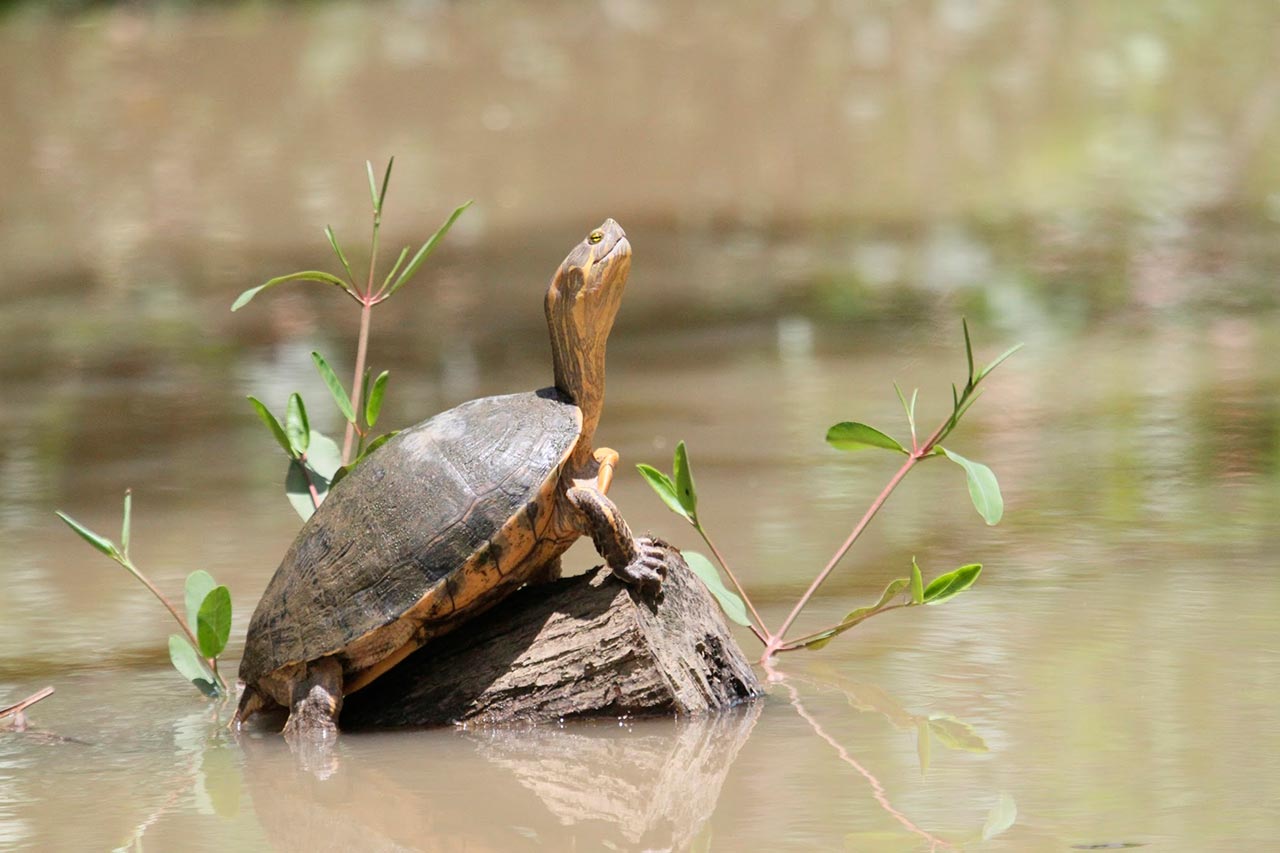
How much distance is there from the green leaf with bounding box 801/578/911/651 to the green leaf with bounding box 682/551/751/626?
0.53ft

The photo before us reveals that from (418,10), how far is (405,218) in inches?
247

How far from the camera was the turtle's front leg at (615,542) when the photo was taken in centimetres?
374

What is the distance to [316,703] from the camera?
150 inches

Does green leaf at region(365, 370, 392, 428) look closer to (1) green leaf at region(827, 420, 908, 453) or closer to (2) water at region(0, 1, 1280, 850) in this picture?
(2) water at region(0, 1, 1280, 850)

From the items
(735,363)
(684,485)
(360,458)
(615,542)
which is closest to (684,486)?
(684,485)

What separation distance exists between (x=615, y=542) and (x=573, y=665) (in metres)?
0.28

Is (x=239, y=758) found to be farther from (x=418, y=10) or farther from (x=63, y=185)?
(x=418, y=10)

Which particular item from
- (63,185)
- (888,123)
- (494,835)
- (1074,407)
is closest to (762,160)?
(888,123)

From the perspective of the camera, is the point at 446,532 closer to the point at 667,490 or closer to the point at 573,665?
the point at 573,665

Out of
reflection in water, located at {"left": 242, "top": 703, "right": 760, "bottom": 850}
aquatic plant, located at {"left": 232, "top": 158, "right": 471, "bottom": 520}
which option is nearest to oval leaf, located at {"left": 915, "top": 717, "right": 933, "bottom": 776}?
reflection in water, located at {"left": 242, "top": 703, "right": 760, "bottom": 850}

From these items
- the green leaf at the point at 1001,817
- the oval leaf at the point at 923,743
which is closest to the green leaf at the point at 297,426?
the oval leaf at the point at 923,743

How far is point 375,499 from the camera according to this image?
3852mm

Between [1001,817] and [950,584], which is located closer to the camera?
[1001,817]

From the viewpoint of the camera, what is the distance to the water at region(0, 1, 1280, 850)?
3.43m
